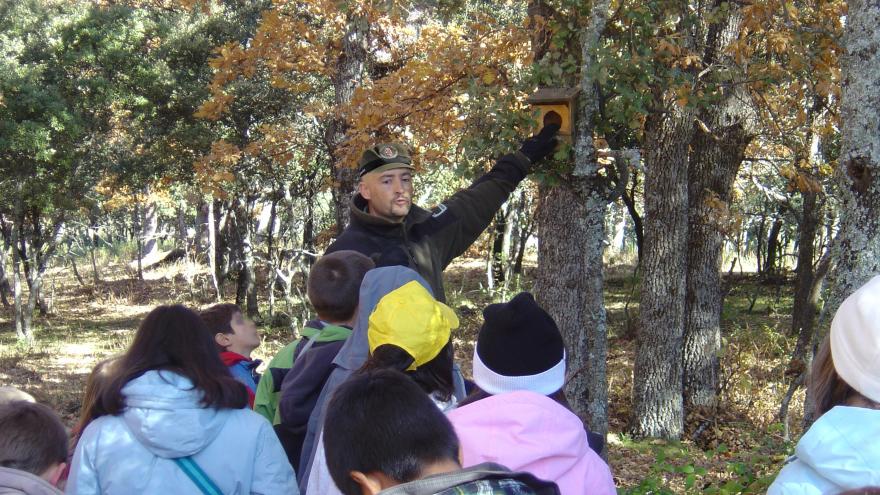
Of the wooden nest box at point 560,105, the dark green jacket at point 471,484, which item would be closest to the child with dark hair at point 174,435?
the dark green jacket at point 471,484

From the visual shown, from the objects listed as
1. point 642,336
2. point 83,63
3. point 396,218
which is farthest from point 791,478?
point 83,63

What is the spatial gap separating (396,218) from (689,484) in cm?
236

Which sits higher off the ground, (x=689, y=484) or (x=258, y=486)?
(x=258, y=486)

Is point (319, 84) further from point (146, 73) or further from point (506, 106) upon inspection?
point (506, 106)

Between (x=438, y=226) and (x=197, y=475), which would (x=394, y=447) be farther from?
(x=438, y=226)

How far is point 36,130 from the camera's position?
1368cm

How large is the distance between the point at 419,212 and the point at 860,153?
2192 millimetres

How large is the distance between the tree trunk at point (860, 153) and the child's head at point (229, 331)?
2.88 meters

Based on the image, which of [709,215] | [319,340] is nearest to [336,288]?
[319,340]

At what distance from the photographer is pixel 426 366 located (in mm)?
2508

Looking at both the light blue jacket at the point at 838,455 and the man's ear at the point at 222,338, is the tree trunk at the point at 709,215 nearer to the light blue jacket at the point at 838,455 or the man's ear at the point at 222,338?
the man's ear at the point at 222,338

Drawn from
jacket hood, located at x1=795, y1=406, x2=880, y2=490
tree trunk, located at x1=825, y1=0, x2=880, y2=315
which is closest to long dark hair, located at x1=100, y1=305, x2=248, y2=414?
jacket hood, located at x1=795, y1=406, x2=880, y2=490

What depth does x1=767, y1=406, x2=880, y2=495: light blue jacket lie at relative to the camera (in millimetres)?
1722

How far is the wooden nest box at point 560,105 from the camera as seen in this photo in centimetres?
412
